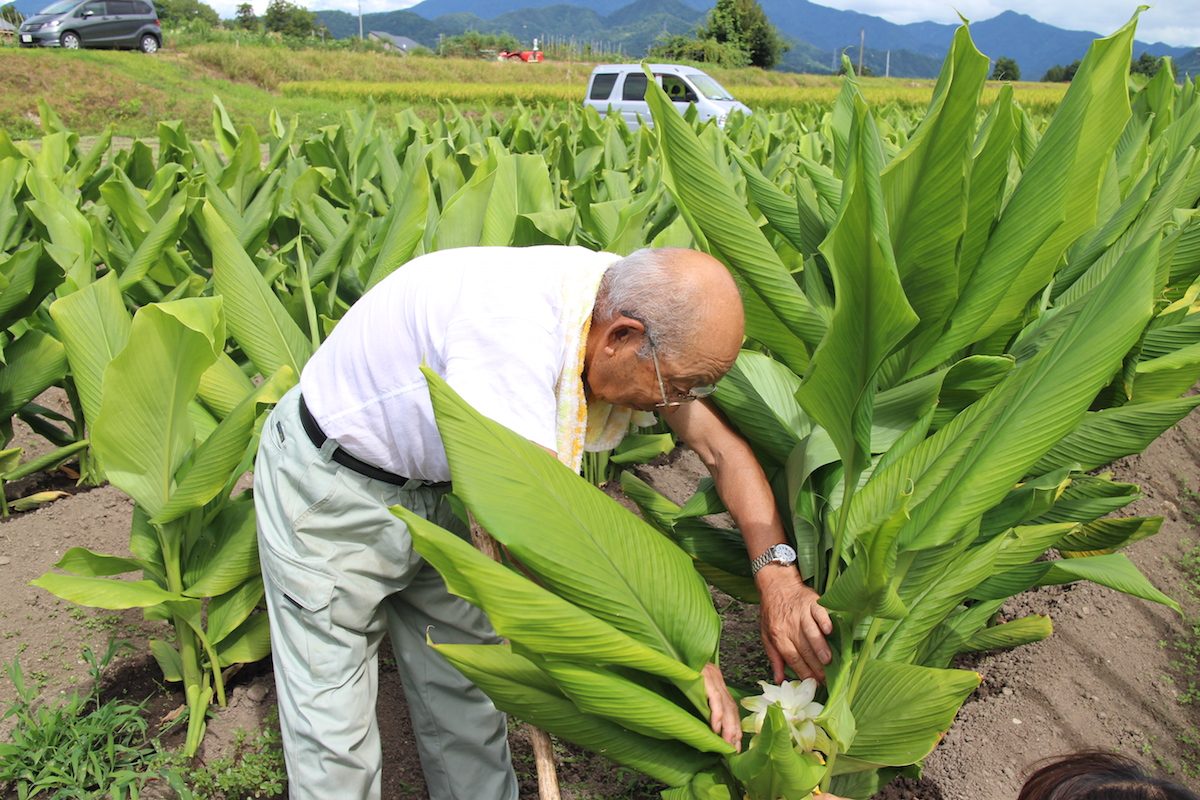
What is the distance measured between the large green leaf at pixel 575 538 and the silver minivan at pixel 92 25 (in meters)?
28.3

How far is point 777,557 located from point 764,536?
5cm

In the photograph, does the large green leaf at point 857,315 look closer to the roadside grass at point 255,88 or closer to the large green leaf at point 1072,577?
the large green leaf at point 1072,577

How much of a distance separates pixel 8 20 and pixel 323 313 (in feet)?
124

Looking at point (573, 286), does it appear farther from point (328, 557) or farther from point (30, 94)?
point (30, 94)

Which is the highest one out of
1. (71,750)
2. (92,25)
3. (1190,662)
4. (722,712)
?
(722,712)

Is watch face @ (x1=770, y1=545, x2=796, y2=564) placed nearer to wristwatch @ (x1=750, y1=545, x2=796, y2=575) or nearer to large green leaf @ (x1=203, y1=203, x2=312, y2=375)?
wristwatch @ (x1=750, y1=545, x2=796, y2=575)

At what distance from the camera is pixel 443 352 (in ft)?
5.02

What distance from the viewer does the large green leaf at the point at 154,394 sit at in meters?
1.81

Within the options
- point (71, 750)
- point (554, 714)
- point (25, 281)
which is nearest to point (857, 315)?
point (554, 714)

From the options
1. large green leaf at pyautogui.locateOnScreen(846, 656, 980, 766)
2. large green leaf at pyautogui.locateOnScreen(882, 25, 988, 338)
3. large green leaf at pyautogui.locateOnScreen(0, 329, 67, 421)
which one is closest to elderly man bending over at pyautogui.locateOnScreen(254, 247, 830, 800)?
large green leaf at pyautogui.locateOnScreen(846, 656, 980, 766)

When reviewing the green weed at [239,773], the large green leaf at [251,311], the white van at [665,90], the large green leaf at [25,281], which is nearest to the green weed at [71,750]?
the green weed at [239,773]

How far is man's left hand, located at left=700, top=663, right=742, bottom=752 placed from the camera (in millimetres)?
1562

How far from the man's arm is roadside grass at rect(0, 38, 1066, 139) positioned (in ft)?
29.0

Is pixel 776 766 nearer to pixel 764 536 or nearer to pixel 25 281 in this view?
pixel 764 536
